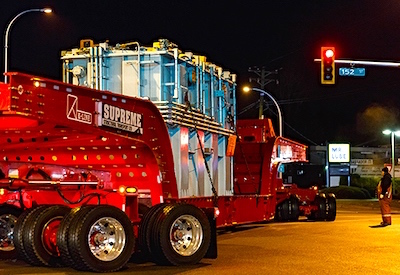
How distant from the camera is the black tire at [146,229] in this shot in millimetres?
10742

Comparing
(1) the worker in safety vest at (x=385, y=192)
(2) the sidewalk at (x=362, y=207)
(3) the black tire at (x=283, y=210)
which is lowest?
(2) the sidewalk at (x=362, y=207)

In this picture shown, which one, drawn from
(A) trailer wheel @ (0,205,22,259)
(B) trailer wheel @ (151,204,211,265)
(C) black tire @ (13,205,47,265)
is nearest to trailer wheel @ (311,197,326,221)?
(B) trailer wheel @ (151,204,211,265)

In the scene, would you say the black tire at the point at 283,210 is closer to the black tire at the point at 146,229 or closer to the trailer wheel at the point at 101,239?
the black tire at the point at 146,229

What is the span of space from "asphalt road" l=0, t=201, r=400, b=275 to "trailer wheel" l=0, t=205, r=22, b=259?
23cm

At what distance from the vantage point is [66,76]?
1364 cm

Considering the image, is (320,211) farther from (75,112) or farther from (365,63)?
(75,112)

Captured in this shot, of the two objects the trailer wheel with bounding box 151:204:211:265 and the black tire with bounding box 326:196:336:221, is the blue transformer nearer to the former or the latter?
the trailer wheel with bounding box 151:204:211:265

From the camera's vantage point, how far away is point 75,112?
955 cm

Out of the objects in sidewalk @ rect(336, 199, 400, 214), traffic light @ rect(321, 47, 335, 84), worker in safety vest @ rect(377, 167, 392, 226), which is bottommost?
sidewalk @ rect(336, 199, 400, 214)

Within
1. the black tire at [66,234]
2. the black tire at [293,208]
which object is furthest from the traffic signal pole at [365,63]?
the black tire at [66,234]

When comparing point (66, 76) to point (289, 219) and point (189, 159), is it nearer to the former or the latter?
point (189, 159)

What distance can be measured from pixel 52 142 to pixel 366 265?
17.5 feet

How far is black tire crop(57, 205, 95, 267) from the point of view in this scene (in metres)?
9.71

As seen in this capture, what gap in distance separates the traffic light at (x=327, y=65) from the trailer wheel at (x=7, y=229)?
16059 millimetres
